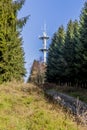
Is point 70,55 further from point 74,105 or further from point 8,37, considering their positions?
point 74,105

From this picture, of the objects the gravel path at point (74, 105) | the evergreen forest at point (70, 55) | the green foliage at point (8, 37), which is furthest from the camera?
the evergreen forest at point (70, 55)

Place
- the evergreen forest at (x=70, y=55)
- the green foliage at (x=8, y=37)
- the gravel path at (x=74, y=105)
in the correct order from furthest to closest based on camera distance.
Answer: the evergreen forest at (x=70, y=55), the green foliage at (x=8, y=37), the gravel path at (x=74, y=105)

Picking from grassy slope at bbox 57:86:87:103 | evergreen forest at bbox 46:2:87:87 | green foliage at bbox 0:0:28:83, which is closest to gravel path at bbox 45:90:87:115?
grassy slope at bbox 57:86:87:103

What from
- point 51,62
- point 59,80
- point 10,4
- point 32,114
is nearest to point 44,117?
point 32,114

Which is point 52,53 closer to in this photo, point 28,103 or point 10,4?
→ point 10,4

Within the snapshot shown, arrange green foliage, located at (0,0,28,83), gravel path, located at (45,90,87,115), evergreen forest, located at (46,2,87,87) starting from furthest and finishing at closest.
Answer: evergreen forest, located at (46,2,87,87)
green foliage, located at (0,0,28,83)
gravel path, located at (45,90,87,115)

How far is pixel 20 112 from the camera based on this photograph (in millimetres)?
11570

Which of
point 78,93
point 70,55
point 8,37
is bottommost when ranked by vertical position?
point 78,93

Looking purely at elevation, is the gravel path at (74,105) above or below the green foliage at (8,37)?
below

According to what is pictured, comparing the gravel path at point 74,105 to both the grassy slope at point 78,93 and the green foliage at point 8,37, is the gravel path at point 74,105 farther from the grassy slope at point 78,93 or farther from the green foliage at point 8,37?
the green foliage at point 8,37

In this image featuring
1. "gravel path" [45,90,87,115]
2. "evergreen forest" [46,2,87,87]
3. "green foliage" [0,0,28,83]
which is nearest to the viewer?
"gravel path" [45,90,87,115]

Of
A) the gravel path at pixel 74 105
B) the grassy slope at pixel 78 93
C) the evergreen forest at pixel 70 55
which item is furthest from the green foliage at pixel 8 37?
the evergreen forest at pixel 70 55

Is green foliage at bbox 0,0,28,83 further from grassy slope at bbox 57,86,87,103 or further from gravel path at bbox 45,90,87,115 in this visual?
gravel path at bbox 45,90,87,115

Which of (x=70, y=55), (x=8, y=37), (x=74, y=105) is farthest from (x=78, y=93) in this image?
(x=70, y=55)
